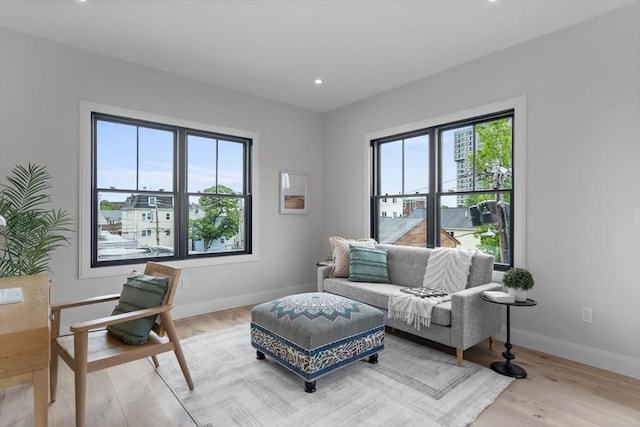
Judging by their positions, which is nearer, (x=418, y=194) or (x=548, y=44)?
(x=548, y=44)

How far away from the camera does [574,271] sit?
283 centimetres

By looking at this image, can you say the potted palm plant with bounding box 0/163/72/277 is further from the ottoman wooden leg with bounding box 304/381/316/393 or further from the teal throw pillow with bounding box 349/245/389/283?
the teal throw pillow with bounding box 349/245/389/283

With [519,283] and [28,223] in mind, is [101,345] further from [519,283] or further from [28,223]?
[519,283]

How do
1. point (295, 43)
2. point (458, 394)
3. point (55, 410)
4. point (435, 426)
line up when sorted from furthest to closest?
point (295, 43), point (458, 394), point (55, 410), point (435, 426)

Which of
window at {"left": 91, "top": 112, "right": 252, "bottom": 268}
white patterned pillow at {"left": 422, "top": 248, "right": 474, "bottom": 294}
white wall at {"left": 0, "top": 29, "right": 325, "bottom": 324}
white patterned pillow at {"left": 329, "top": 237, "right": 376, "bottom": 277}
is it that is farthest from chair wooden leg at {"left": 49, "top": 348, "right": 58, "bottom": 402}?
white patterned pillow at {"left": 422, "top": 248, "right": 474, "bottom": 294}

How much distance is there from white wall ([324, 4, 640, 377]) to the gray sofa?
1.54 ft

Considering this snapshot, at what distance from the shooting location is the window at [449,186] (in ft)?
11.0

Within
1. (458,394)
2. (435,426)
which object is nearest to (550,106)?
(458,394)

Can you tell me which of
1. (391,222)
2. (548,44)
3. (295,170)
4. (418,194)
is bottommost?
(391,222)

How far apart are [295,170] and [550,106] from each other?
10.4 ft

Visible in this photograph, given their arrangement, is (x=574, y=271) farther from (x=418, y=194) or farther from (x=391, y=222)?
(x=391, y=222)

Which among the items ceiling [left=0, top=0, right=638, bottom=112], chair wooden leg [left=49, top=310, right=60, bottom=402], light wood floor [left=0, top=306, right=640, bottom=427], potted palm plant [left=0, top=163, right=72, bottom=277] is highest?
ceiling [left=0, top=0, right=638, bottom=112]

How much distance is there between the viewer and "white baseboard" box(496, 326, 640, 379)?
2.55 metres

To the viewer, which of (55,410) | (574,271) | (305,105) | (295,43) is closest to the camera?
(55,410)
